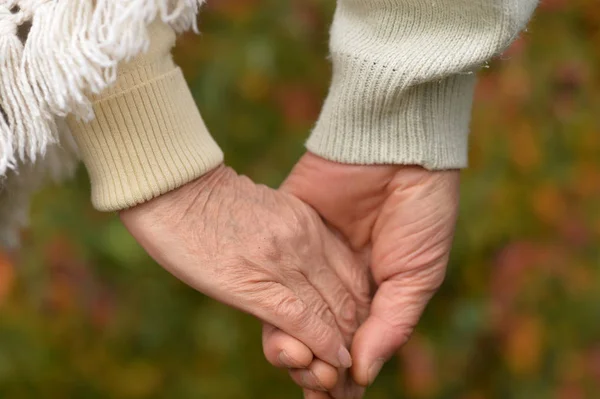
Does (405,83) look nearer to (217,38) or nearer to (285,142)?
(285,142)

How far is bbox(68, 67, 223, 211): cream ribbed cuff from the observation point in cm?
65

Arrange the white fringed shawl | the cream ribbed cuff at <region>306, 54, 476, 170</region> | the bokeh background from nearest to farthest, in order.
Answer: the white fringed shawl, the cream ribbed cuff at <region>306, 54, 476, 170</region>, the bokeh background

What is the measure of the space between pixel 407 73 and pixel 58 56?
12.0 inches

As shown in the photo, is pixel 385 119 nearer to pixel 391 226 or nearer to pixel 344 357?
pixel 391 226

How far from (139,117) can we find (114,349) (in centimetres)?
93

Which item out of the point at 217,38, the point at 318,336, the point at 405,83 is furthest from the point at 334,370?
the point at 217,38

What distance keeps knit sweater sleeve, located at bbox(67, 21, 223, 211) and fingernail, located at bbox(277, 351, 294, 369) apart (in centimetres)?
19

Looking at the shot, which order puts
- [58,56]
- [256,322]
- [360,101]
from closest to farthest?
[58,56], [360,101], [256,322]

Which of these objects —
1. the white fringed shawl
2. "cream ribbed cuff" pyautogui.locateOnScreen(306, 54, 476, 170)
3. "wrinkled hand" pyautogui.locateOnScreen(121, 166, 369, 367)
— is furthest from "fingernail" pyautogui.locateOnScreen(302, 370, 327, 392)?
the white fringed shawl

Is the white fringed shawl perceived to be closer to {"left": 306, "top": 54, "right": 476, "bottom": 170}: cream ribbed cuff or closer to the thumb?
{"left": 306, "top": 54, "right": 476, "bottom": 170}: cream ribbed cuff

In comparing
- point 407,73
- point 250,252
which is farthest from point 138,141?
point 407,73

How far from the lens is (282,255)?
0.71 m

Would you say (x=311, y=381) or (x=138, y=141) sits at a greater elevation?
(x=138, y=141)

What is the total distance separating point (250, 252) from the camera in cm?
69
